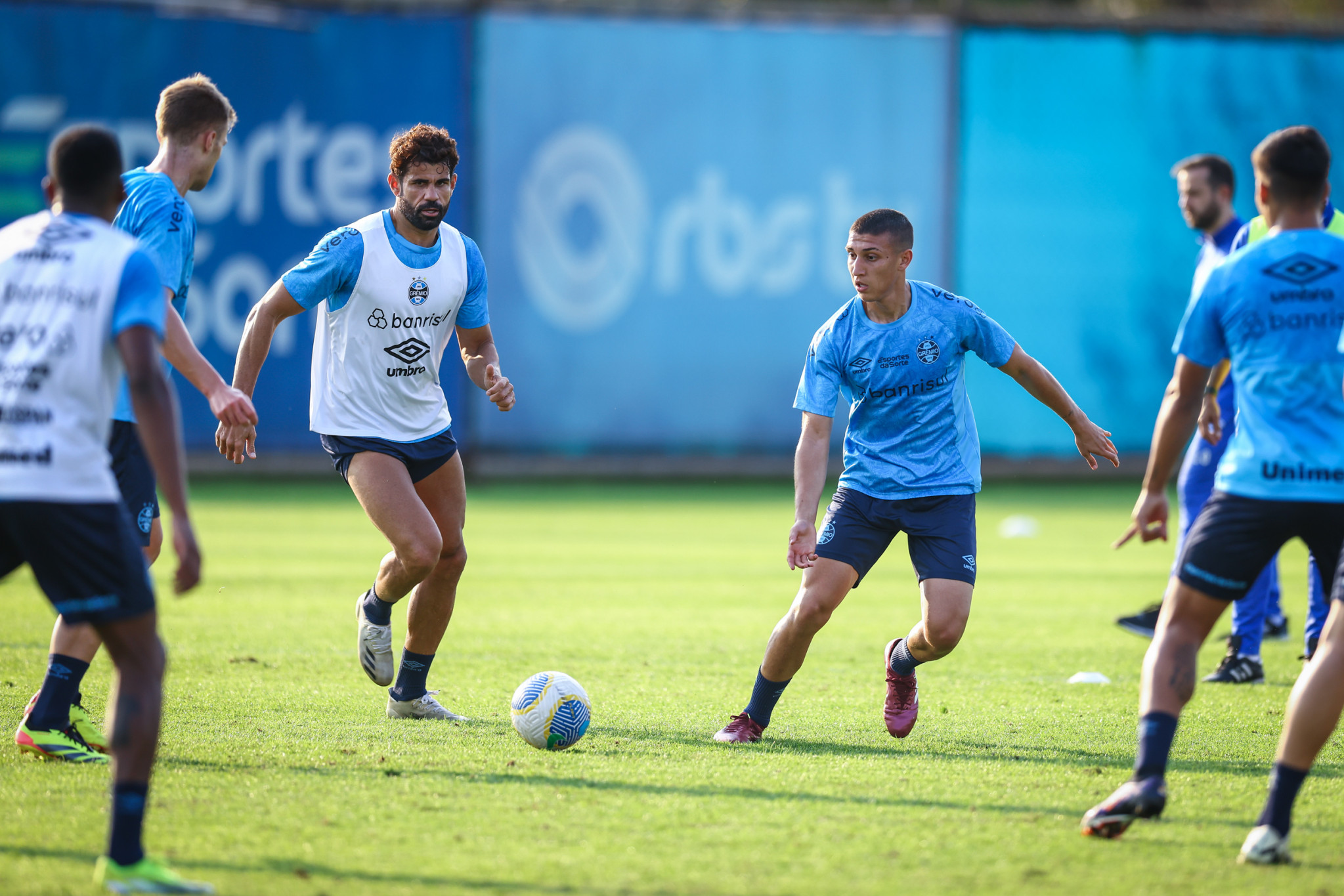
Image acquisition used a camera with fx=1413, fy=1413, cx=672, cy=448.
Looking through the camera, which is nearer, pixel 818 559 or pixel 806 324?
pixel 818 559

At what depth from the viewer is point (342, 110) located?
64.7 ft

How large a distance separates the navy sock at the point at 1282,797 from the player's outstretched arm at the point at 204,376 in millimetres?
3762

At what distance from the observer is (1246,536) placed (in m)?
4.54

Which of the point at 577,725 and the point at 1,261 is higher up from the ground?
the point at 1,261

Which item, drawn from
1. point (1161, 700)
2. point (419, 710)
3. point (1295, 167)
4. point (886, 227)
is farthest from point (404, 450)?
point (1295, 167)

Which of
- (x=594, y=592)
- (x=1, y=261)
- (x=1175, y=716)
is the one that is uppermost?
(x=1, y=261)

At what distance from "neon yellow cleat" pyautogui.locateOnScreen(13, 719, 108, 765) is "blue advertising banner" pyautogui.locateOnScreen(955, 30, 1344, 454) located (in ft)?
54.6

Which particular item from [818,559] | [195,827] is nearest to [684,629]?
[818,559]

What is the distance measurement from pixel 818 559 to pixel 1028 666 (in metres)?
2.57

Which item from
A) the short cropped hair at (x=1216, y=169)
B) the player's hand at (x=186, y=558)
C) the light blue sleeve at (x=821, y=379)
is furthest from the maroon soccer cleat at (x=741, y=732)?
the short cropped hair at (x=1216, y=169)

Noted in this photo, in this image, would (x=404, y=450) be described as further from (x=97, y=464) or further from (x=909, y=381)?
(x=97, y=464)

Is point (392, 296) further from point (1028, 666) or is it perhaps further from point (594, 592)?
point (594, 592)

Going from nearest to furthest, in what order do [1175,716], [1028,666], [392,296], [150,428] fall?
[150,428] → [1175,716] → [392,296] → [1028,666]

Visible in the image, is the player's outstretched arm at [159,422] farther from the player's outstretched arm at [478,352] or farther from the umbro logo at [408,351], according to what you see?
the player's outstretched arm at [478,352]
